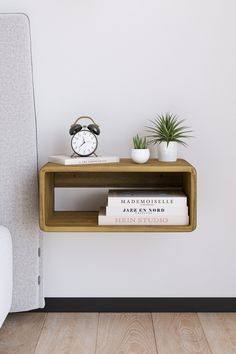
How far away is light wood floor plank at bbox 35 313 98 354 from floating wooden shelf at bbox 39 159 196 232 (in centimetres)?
35

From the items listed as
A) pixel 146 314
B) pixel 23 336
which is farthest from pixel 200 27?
pixel 23 336

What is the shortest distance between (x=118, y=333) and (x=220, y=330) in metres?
0.34

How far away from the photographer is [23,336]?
5.71 feet

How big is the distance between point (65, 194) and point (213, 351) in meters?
0.72

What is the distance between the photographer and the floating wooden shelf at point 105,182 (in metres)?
1.67

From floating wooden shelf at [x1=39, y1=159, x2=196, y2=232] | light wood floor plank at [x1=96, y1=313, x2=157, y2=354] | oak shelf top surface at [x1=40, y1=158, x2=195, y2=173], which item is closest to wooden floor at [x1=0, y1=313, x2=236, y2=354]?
light wood floor plank at [x1=96, y1=313, x2=157, y2=354]

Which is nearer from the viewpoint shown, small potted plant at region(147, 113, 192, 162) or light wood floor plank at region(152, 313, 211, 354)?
light wood floor plank at region(152, 313, 211, 354)

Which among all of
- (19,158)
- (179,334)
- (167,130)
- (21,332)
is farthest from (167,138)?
(21,332)

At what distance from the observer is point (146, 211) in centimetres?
171

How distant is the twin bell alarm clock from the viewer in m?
1.75

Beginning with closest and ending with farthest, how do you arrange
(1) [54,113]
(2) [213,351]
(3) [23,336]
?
(2) [213,351] < (3) [23,336] < (1) [54,113]

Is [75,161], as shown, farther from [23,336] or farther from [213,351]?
[213,351]

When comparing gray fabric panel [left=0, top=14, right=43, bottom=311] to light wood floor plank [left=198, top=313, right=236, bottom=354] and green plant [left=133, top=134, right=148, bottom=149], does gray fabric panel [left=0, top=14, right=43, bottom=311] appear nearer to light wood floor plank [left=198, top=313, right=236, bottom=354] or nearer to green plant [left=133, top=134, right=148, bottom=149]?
green plant [left=133, top=134, right=148, bottom=149]

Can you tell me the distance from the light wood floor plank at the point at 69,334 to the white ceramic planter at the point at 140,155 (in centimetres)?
58
